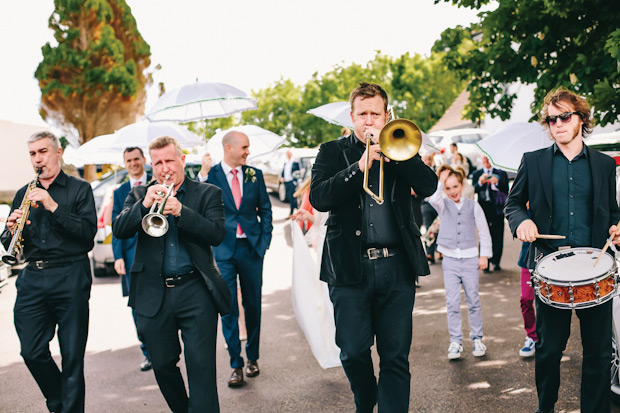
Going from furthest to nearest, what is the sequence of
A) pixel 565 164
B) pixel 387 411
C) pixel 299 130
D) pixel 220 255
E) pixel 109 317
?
pixel 299 130
pixel 109 317
pixel 220 255
pixel 565 164
pixel 387 411

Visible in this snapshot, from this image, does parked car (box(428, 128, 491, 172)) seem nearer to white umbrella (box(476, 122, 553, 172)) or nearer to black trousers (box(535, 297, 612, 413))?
white umbrella (box(476, 122, 553, 172))

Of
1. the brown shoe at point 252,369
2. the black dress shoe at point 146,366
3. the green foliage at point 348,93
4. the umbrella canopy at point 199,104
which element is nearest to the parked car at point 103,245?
the umbrella canopy at point 199,104

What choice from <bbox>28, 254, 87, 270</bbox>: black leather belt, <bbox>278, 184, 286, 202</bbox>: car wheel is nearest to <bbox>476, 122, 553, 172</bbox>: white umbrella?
<bbox>28, 254, 87, 270</bbox>: black leather belt

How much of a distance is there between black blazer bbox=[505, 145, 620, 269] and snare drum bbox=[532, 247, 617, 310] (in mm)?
200

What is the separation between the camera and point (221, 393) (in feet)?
17.3

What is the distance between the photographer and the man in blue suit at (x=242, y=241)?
5664 millimetres

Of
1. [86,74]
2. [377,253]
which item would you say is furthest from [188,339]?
[86,74]

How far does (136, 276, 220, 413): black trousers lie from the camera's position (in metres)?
3.91

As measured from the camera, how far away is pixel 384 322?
12.3 ft

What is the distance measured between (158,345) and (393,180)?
1.84 m

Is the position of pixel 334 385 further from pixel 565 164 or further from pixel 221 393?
pixel 565 164

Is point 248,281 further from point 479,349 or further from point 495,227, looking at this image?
point 495,227

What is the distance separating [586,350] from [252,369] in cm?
298

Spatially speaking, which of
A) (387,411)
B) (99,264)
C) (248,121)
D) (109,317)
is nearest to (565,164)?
(387,411)
